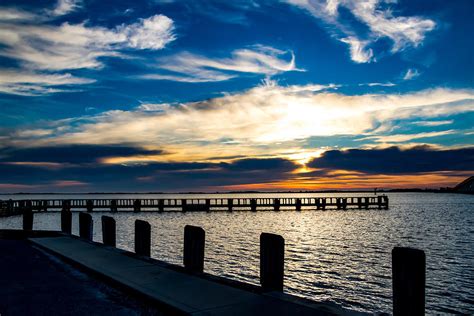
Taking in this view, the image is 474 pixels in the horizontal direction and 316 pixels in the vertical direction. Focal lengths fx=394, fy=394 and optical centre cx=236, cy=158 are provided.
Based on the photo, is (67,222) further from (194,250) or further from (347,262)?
(347,262)

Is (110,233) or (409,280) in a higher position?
(409,280)

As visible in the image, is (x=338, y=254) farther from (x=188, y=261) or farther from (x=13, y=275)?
(x=13, y=275)

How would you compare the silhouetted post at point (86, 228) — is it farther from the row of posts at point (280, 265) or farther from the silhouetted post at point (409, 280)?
the silhouetted post at point (409, 280)

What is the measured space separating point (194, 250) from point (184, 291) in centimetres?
204

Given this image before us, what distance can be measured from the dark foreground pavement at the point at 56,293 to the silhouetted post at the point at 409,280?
3671 millimetres

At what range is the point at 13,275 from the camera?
909 cm

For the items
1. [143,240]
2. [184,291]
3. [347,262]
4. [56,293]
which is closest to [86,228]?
[143,240]

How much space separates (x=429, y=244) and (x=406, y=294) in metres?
26.9

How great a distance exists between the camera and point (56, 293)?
294 inches

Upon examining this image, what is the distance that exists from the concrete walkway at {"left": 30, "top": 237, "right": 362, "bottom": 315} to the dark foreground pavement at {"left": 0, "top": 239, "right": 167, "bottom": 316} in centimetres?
29

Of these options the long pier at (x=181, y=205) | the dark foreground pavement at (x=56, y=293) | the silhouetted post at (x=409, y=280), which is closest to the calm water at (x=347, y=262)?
the silhouetted post at (x=409, y=280)

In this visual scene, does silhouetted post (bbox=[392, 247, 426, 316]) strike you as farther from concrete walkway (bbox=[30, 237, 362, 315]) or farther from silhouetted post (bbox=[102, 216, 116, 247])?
silhouetted post (bbox=[102, 216, 116, 247])

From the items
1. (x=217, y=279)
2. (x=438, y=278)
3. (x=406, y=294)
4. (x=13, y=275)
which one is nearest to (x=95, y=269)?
(x=13, y=275)

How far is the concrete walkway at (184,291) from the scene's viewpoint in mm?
5918
